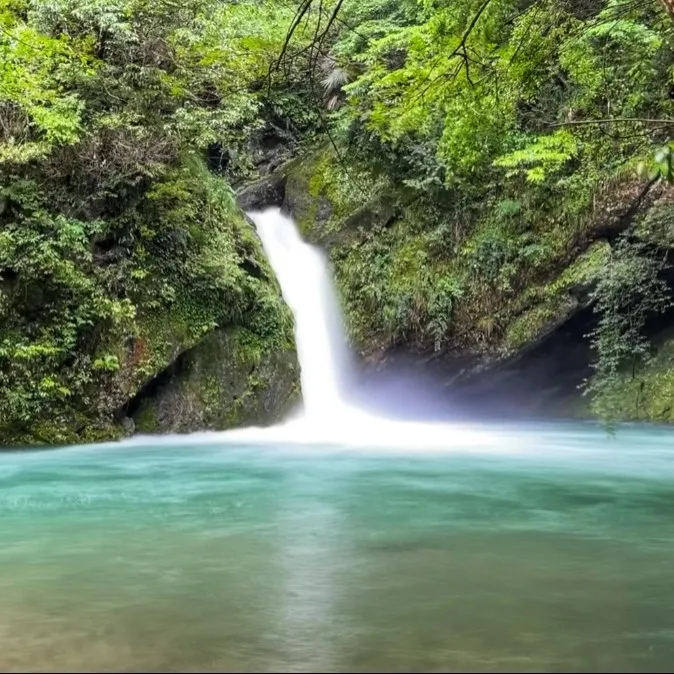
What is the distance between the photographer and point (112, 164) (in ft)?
41.0

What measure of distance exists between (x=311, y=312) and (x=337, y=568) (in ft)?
36.3

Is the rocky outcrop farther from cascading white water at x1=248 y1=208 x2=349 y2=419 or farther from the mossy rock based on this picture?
the mossy rock

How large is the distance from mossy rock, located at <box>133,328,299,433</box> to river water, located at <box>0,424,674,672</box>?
3.78 m

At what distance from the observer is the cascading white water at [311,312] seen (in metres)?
14.8

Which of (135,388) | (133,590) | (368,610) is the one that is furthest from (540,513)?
(135,388)

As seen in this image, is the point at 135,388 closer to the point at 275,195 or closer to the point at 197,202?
the point at 197,202

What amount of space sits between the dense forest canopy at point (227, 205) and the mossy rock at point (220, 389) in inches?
14.9

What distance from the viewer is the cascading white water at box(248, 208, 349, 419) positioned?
583 inches

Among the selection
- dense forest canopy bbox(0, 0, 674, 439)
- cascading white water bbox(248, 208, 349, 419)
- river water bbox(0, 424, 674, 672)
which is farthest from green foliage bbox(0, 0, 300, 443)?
river water bbox(0, 424, 674, 672)

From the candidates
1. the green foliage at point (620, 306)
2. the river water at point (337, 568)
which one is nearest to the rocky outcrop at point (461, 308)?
the green foliage at point (620, 306)

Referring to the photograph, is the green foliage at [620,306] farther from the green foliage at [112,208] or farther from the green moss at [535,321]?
the green foliage at [112,208]

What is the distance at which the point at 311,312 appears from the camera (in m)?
15.5

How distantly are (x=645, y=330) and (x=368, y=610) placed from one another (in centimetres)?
1259

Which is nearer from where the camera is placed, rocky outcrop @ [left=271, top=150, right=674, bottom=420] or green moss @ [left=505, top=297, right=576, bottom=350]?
rocky outcrop @ [left=271, top=150, right=674, bottom=420]
